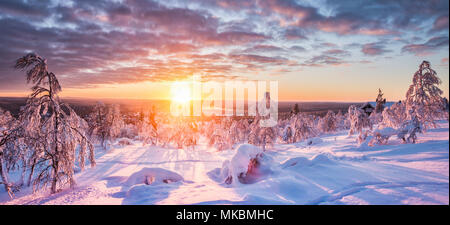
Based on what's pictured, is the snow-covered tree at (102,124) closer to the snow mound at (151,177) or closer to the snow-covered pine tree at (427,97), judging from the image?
the snow mound at (151,177)

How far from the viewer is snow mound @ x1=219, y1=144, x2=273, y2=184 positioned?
43.0ft

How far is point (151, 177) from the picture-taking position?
1366 cm

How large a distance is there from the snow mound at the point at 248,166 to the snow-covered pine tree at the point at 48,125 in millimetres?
10488

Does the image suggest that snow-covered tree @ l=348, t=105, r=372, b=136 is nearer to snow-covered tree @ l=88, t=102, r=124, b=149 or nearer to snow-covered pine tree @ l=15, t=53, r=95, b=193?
snow-covered pine tree @ l=15, t=53, r=95, b=193

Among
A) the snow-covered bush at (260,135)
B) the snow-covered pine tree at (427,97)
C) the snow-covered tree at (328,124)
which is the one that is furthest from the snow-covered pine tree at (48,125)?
the snow-covered tree at (328,124)

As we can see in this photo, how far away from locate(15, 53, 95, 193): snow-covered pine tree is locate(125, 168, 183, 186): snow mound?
3607mm

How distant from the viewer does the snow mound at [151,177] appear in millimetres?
13219


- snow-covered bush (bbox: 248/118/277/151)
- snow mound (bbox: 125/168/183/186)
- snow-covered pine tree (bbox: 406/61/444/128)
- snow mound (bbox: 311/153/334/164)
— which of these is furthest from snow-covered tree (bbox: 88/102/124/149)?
snow-covered pine tree (bbox: 406/61/444/128)

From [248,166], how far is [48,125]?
43.5ft

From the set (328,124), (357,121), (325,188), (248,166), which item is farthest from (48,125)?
(328,124)
